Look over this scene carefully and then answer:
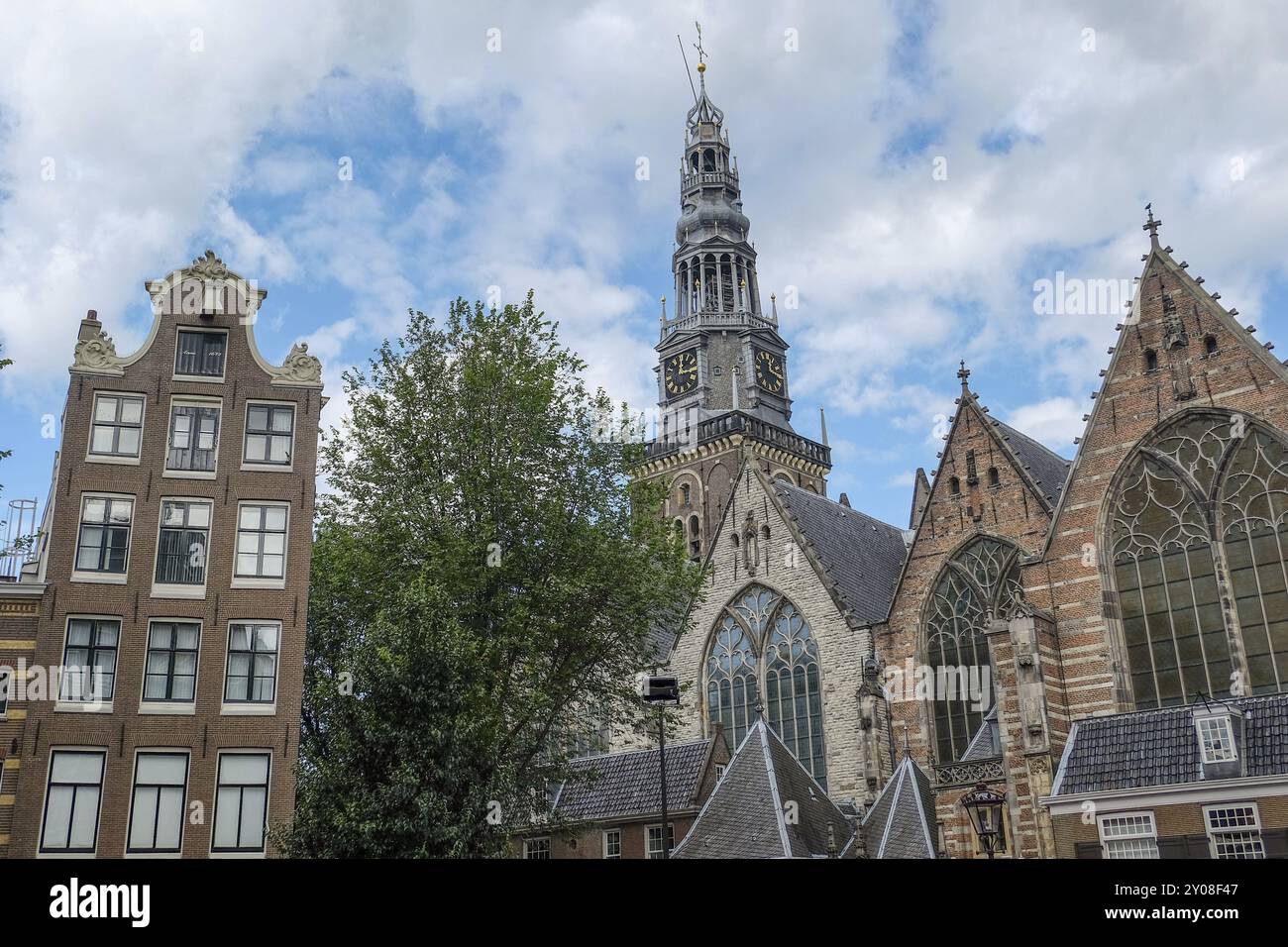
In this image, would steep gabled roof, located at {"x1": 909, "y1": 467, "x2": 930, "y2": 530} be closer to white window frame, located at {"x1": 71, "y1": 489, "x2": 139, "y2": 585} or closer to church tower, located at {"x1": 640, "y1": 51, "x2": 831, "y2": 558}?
church tower, located at {"x1": 640, "y1": 51, "x2": 831, "y2": 558}

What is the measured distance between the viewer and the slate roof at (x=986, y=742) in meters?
33.1

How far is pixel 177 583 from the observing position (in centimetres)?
2564

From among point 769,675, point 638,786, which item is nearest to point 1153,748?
point 638,786

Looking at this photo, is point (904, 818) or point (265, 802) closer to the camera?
point (265, 802)

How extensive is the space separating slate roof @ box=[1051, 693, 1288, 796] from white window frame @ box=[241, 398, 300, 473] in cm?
1882

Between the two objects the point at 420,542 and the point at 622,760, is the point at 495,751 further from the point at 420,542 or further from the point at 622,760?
the point at 622,760

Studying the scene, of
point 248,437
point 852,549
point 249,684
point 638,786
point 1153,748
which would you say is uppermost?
point 852,549

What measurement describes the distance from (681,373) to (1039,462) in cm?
3282

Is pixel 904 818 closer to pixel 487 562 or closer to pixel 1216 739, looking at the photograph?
pixel 1216 739

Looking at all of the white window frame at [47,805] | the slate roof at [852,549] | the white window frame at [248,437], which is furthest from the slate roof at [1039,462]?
the white window frame at [47,805]

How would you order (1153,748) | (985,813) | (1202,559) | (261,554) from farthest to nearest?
(1202,559) → (1153,748) → (261,554) → (985,813)

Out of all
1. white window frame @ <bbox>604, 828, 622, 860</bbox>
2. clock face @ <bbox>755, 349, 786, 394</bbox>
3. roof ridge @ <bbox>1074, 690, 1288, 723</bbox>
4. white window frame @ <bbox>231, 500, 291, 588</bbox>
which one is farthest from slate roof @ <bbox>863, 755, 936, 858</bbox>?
clock face @ <bbox>755, 349, 786, 394</bbox>

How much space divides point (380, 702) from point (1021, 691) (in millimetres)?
16533
